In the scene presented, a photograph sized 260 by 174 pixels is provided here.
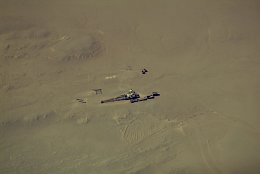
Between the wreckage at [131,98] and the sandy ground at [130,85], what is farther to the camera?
the wreckage at [131,98]

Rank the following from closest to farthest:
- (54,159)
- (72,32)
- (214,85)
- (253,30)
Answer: (54,159), (214,85), (72,32), (253,30)

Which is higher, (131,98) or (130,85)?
(130,85)

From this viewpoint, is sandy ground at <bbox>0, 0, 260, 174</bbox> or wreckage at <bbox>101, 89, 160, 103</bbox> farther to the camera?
wreckage at <bbox>101, 89, 160, 103</bbox>

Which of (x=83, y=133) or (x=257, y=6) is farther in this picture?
(x=257, y=6)

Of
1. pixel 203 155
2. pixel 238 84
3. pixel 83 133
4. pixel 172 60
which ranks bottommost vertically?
pixel 203 155

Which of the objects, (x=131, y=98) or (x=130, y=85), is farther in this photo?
(x=130, y=85)

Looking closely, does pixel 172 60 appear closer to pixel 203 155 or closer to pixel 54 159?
pixel 203 155

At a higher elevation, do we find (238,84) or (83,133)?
(238,84)

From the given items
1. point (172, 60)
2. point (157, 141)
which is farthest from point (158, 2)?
point (157, 141)
